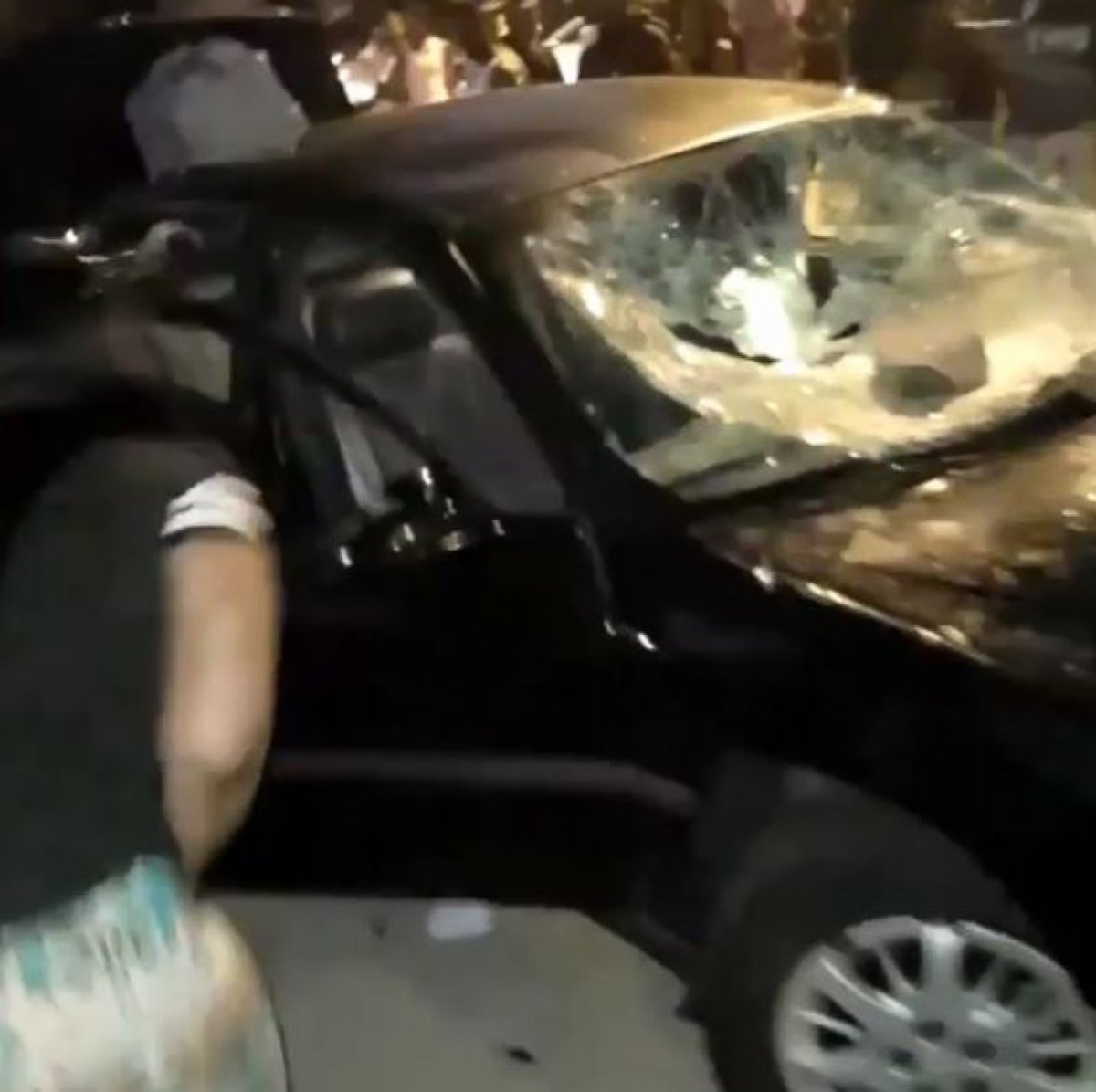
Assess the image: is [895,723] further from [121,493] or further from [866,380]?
Result: [121,493]

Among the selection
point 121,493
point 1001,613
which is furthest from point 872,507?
point 121,493

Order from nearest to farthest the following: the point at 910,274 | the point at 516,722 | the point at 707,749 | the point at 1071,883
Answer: the point at 1071,883 → the point at 707,749 → the point at 516,722 → the point at 910,274

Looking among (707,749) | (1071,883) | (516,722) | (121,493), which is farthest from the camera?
(516,722)

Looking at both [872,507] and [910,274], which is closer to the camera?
[872,507]

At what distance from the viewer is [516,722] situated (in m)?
2.18

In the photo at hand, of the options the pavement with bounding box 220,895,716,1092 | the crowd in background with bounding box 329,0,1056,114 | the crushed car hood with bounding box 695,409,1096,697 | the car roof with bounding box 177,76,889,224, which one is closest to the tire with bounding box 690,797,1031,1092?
the crushed car hood with bounding box 695,409,1096,697

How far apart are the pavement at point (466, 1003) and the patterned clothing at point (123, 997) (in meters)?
0.81

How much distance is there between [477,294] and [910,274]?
2.16ft

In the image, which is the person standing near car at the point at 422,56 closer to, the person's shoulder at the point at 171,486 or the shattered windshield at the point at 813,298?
the shattered windshield at the point at 813,298

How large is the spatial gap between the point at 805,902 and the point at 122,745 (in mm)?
722

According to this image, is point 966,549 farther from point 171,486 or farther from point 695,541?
point 171,486

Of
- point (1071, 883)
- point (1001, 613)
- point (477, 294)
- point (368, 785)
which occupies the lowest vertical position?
point (368, 785)

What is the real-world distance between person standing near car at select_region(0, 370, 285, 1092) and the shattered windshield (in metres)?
0.69

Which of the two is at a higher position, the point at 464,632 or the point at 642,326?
the point at 642,326
